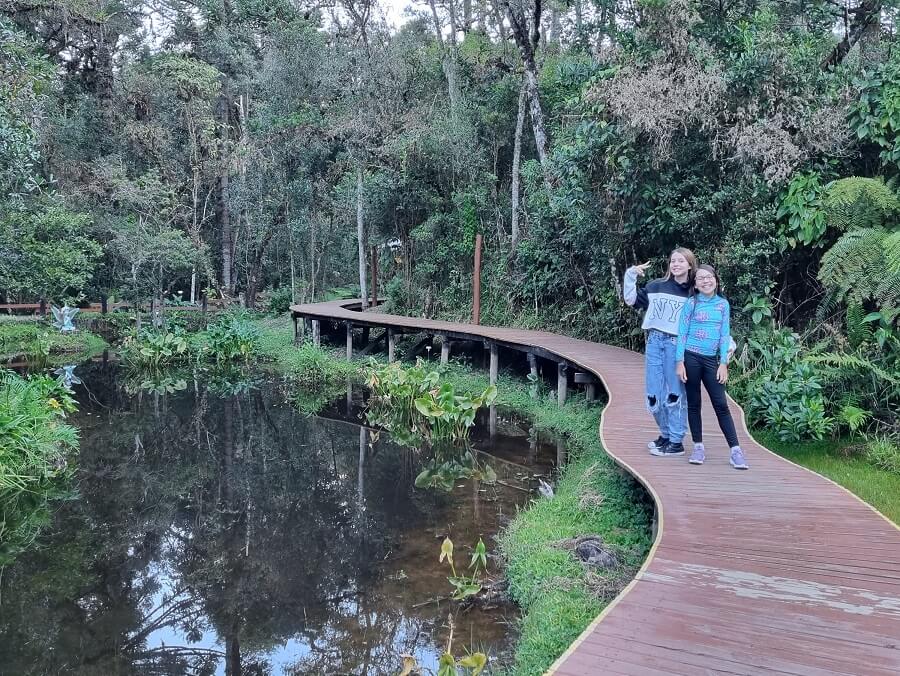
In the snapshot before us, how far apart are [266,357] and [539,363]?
25.0 ft

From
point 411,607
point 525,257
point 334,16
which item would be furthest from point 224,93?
point 411,607

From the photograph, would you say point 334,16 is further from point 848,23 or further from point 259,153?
point 848,23

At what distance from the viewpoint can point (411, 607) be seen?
4.75m

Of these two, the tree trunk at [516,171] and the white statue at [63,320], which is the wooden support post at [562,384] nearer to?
the tree trunk at [516,171]

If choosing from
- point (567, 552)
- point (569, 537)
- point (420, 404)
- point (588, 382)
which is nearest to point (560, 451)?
point (588, 382)

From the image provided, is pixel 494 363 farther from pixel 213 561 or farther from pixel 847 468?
pixel 213 561

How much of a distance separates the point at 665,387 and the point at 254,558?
3.68m

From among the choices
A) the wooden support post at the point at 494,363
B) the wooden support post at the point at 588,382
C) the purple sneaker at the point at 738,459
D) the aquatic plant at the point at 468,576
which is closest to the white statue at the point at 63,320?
the wooden support post at the point at 494,363

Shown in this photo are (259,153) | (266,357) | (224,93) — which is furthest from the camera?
(224,93)

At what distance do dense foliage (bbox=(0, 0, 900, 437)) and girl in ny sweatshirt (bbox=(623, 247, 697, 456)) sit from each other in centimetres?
184

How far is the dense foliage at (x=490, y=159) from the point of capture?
26.7 ft

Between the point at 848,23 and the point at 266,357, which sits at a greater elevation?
the point at 848,23

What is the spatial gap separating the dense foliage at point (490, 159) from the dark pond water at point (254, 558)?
361cm

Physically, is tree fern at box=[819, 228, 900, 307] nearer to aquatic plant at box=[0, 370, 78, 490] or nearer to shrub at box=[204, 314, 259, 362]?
aquatic plant at box=[0, 370, 78, 490]
